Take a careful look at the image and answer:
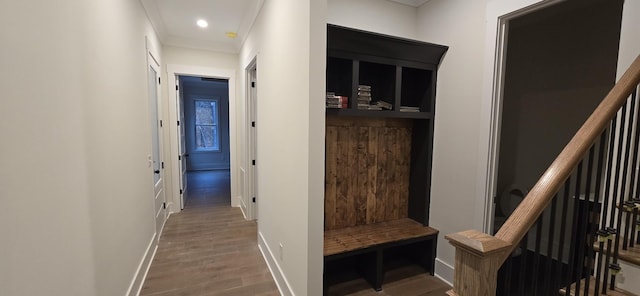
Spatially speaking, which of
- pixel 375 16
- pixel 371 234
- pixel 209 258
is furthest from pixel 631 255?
pixel 209 258

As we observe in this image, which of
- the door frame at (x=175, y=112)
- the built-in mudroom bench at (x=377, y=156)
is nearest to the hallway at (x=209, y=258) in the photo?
the door frame at (x=175, y=112)

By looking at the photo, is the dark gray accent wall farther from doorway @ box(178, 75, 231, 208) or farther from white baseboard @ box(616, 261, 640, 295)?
doorway @ box(178, 75, 231, 208)

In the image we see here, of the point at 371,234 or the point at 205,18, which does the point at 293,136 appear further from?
the point at 205,18

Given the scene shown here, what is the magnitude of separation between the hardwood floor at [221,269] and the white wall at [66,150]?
18.8 inches

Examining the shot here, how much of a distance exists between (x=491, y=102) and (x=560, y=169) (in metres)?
1.31

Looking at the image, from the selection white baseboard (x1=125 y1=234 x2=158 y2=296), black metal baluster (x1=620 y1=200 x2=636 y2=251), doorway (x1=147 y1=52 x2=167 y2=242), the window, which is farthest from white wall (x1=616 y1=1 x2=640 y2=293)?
the window

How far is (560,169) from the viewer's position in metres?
1.03

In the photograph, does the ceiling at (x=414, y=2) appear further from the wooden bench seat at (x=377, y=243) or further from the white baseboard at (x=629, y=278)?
the white baseboard at (x=629, y=278)

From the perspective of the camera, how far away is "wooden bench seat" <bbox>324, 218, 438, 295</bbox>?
232 centimetres

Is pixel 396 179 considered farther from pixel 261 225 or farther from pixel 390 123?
pixel 261 225

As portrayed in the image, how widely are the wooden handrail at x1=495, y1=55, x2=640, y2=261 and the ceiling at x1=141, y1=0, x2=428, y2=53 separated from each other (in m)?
2.02

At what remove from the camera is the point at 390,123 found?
2.82m

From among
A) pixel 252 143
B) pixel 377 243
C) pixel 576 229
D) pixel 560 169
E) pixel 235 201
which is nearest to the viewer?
pixel 560 169

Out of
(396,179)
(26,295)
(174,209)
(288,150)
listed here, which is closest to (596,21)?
(396,179)
